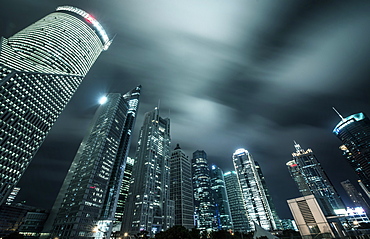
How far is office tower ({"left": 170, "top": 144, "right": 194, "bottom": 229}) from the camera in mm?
138250

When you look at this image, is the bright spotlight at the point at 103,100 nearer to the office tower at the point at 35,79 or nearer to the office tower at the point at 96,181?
the office tower at the point at 96,181

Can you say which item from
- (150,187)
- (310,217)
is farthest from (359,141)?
Result: (150,187)

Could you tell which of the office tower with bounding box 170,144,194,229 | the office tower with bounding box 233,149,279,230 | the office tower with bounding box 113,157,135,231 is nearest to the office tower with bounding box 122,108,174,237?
the office tower with bounding box 170,144,194,229

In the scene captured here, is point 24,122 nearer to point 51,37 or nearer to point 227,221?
point 51,37

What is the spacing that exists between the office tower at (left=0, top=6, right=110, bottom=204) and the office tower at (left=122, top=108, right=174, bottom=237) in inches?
2675

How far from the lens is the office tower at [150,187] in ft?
A: 376

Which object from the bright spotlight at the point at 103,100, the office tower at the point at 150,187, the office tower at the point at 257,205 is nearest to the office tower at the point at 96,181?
the bright spotlight at the point at 103,100

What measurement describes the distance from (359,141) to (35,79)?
294 metres

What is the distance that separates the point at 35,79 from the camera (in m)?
92.6

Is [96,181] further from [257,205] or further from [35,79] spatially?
[257,205]

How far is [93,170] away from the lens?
117438mm

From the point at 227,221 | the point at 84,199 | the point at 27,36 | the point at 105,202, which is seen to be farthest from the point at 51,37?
the point at 227,221

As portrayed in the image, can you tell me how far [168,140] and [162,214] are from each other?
69.7m

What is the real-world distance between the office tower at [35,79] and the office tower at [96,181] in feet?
118
